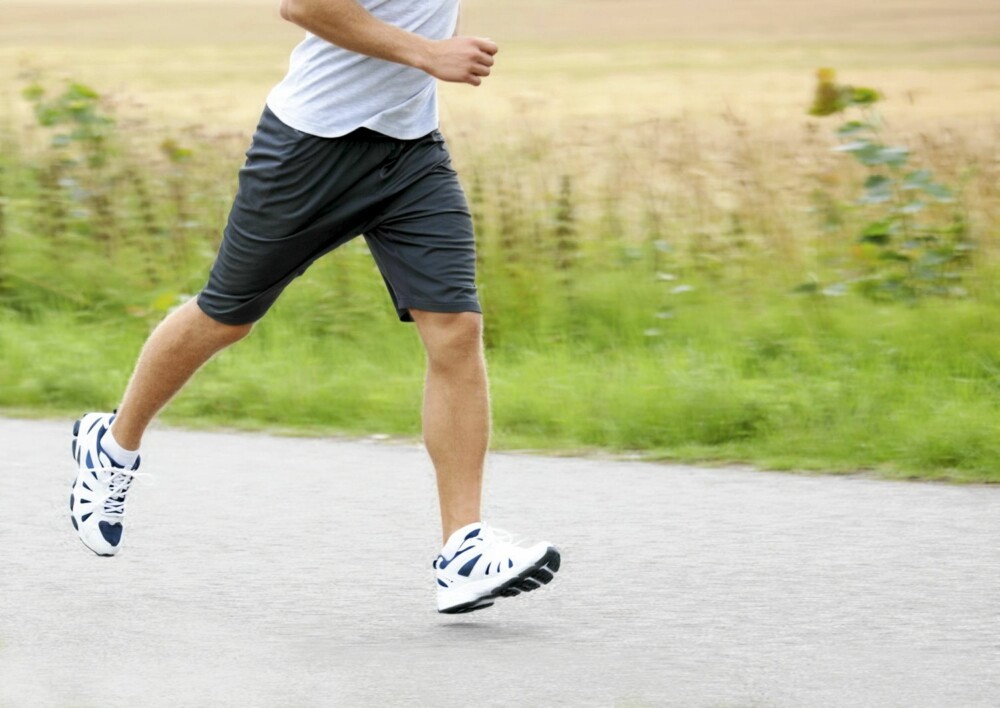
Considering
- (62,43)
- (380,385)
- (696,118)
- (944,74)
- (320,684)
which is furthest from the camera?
(62,43)

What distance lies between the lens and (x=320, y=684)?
11.5 ft

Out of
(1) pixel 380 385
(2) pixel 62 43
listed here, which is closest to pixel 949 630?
(1) pixel 380 385

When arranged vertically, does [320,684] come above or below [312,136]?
below

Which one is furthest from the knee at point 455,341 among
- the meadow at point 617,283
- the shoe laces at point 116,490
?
the meadow at point 617,283

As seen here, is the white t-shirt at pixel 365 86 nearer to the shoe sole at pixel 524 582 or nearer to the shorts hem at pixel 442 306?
the shorts hem at pixel 442 306

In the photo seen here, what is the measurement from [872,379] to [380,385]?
1.82 meters

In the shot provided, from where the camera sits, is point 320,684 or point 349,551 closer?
point 320,684

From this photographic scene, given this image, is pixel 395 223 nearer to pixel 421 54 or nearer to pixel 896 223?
pixel 421 54

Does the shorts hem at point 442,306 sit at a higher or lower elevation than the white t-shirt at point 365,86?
lower

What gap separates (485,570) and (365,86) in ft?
3.49

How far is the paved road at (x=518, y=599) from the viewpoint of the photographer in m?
3.47

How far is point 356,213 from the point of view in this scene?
4.04 m

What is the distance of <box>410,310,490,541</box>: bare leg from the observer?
13.2 feet

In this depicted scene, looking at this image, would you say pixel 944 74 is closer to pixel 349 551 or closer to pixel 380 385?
pixel 380 385
